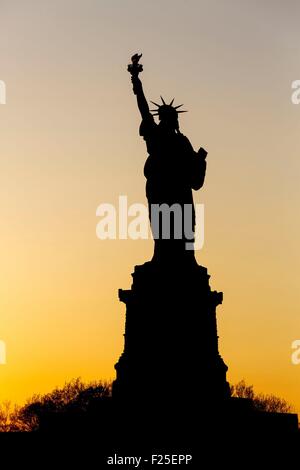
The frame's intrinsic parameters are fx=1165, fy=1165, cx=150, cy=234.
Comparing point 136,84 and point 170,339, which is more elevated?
point 136,84

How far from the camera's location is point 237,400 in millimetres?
25266

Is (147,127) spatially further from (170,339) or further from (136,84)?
(170,339)

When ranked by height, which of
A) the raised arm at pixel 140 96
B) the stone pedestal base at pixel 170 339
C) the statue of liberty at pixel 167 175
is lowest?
the stone pedestal base at pixel 170 339

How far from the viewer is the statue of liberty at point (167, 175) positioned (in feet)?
85.8

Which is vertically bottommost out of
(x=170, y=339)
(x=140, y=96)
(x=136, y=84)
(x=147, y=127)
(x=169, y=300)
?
(x=170, y=339)

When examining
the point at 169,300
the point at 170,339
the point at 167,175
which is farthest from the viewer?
the point at 167,175

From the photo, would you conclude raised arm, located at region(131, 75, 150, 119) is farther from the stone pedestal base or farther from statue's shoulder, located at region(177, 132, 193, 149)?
the stone pedestal base

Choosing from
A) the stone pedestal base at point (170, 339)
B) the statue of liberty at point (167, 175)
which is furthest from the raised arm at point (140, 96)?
the stone pedestal base at point (170, 339)

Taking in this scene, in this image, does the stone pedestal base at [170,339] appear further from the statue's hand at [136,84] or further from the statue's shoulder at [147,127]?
the statue's hand at [136,84]

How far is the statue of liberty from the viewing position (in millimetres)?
26156

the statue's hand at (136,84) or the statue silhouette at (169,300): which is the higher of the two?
the statue's hand at (136,84)

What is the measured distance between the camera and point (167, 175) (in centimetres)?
2623

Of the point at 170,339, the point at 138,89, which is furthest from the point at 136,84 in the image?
the point at 170,339
